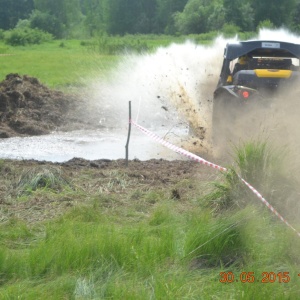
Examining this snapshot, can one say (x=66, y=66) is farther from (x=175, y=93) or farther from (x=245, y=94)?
(x=245, y=94)

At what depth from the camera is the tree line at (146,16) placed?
64438mm

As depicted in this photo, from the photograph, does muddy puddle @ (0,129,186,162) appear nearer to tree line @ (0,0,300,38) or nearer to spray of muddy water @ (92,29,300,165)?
spray of muddy water @ (92,29,300,165)

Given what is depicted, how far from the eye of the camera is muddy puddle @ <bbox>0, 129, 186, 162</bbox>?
12828 millimetres

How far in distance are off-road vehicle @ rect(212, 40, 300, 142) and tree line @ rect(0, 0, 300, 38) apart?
44576 millimetres

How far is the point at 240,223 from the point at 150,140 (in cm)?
834

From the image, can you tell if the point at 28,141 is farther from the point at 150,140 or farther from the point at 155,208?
the point at 155,208

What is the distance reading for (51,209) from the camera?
797 cm

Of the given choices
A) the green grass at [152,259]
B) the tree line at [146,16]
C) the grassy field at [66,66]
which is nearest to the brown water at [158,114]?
the grassy field at [66,66]

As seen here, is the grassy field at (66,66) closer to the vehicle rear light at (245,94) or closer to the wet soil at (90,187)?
the vehicle rear light at (245,94)

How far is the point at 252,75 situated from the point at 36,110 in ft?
22.4

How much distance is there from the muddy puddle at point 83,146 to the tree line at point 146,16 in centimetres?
4316

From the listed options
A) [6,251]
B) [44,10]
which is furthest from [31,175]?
[44,10]

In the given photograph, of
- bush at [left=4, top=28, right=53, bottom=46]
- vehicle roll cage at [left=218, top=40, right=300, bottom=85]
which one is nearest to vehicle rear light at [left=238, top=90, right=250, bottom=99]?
vehicle roll cage at [left=218, top=40, right=300, bottom=85]
